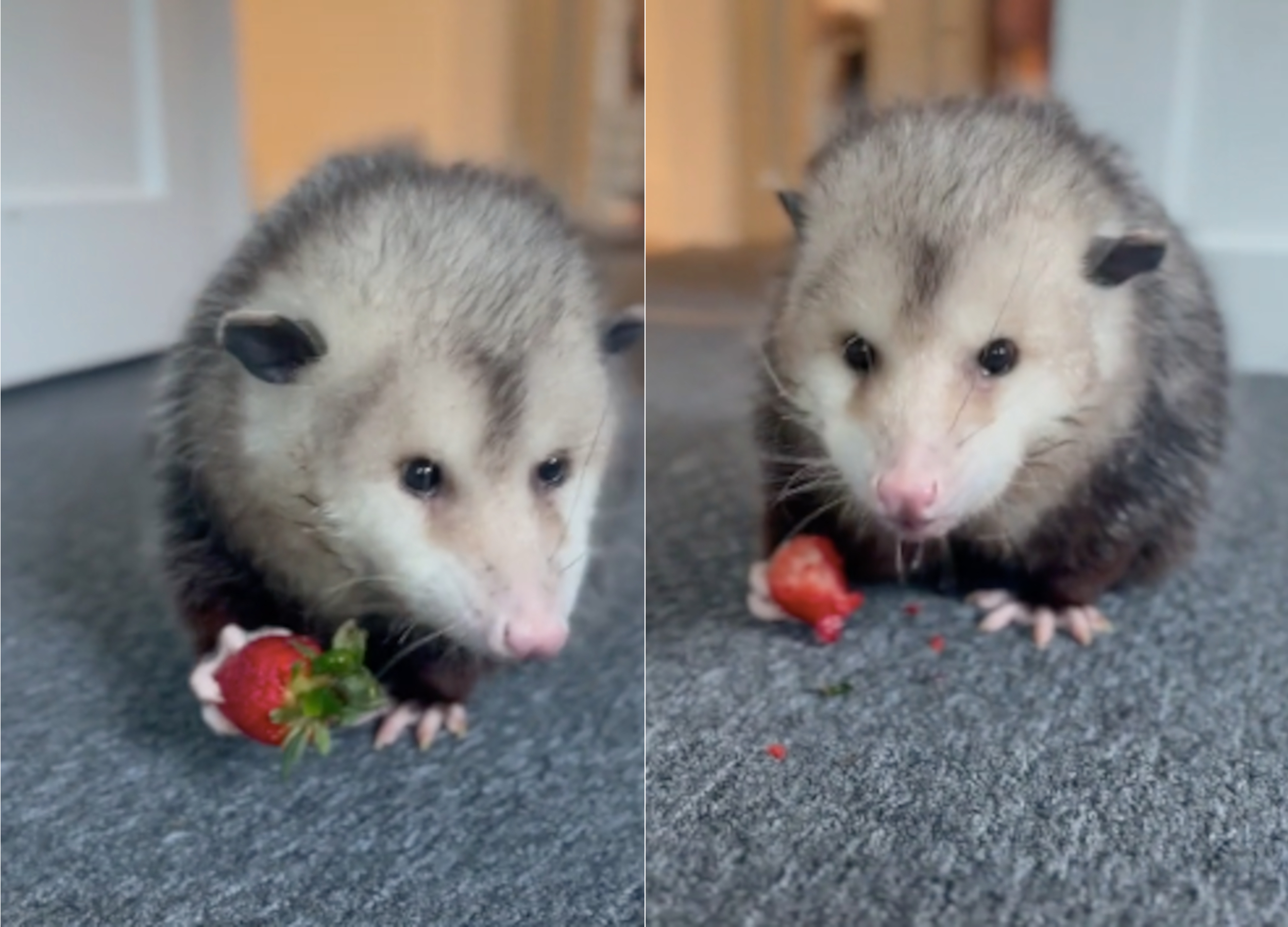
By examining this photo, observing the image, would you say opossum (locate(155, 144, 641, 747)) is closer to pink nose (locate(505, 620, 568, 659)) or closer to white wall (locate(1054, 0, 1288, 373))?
pink nose (locate(505, 620, 568, 659))

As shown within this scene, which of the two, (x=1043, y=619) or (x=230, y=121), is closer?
(x=230, y=121)

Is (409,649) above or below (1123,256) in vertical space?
below

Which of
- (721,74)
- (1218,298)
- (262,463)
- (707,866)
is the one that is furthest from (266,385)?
(1218,298)

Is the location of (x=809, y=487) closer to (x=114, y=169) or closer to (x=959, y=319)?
(x=959, y=319)

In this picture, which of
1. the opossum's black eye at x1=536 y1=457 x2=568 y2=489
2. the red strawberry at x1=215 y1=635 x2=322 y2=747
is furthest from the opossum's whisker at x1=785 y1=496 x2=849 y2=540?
the red strawberry at x1=215 y1=635 x2=322 y2=747

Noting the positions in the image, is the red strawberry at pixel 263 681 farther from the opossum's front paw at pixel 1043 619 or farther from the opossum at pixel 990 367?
the opossum's front paw at pixel 1043 619

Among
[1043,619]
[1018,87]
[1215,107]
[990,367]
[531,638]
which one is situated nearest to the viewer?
[531,638]

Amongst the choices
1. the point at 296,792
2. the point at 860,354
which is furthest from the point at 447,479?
the point at 860,354
